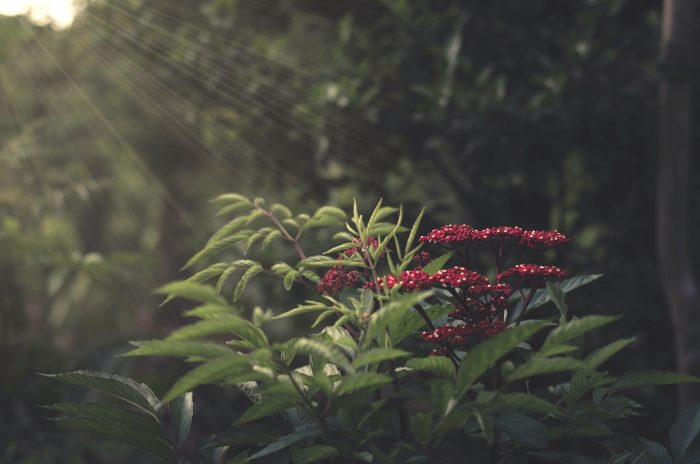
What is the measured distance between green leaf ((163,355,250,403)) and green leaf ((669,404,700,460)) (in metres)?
0.69

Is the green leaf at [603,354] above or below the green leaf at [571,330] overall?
below

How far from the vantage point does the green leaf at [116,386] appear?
3.16 ft

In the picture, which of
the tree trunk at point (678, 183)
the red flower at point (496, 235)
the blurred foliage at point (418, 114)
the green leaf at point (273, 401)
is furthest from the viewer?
the blurred foliage at point (418, 114)

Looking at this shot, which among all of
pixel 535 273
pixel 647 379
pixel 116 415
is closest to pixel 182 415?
pixel 116 415

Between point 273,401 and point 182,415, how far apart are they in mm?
300

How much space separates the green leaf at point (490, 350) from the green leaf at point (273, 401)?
20 cm

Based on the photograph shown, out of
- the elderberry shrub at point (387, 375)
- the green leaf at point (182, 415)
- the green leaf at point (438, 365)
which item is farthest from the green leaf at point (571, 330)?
the green leaf at point (182, 415)

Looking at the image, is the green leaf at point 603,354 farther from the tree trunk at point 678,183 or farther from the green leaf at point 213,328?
the tree trunk at point 678,183

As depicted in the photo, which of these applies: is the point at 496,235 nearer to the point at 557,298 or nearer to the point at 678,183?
the point at 557,298

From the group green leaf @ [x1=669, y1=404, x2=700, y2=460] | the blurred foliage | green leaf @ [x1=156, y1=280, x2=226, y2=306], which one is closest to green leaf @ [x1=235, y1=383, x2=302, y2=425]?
green leaf @ [x1=156, y1=280, x2=226, y2=306]

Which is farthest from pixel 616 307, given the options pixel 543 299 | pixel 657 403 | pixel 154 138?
pixel 154 138

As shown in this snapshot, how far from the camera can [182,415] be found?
42.3 inches

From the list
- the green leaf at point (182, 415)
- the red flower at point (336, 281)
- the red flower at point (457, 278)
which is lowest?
the green leaf at point (182, 415)

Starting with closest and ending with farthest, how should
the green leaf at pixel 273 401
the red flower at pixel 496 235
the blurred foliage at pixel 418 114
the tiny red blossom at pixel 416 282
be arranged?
the green leaf at pixel 273 401, the tiny red blossom at pixel 416 282, the red flower at pixel 496 235, the blurred foliage at pixel 418 114
